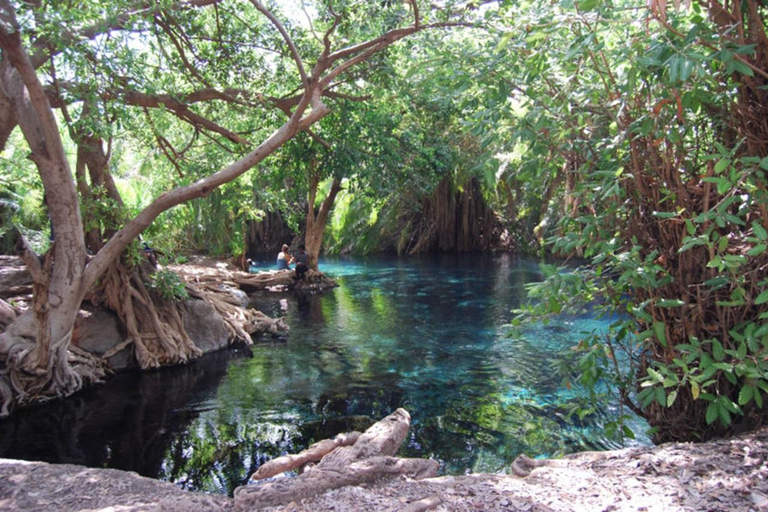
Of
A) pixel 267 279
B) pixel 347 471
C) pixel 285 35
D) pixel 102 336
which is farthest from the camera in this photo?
pixel 267 279

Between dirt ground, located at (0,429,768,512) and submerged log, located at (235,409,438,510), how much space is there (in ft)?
0.28

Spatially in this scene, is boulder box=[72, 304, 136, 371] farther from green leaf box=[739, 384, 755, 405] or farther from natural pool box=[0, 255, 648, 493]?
green leaf box=[739, 384, 755, 405]

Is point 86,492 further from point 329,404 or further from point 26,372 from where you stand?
point 26,372

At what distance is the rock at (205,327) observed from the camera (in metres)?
10.7

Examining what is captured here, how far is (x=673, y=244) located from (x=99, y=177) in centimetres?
874

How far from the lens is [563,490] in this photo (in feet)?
11.3

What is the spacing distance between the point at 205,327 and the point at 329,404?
13.9 ft

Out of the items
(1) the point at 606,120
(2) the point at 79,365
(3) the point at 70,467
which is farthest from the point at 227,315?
(1) the point at 606,120

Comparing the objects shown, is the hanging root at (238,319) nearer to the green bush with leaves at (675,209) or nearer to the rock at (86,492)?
the rock at (86,492)

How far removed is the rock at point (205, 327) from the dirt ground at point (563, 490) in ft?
21.3

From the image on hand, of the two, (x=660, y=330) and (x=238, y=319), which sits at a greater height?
(x=660, y=330)

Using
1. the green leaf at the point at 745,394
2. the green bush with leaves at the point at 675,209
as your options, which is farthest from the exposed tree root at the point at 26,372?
the green leaf at the point at 745,394

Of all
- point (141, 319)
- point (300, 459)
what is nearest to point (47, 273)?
point (141, 319)

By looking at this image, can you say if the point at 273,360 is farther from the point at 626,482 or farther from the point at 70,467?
the point at 626,482
